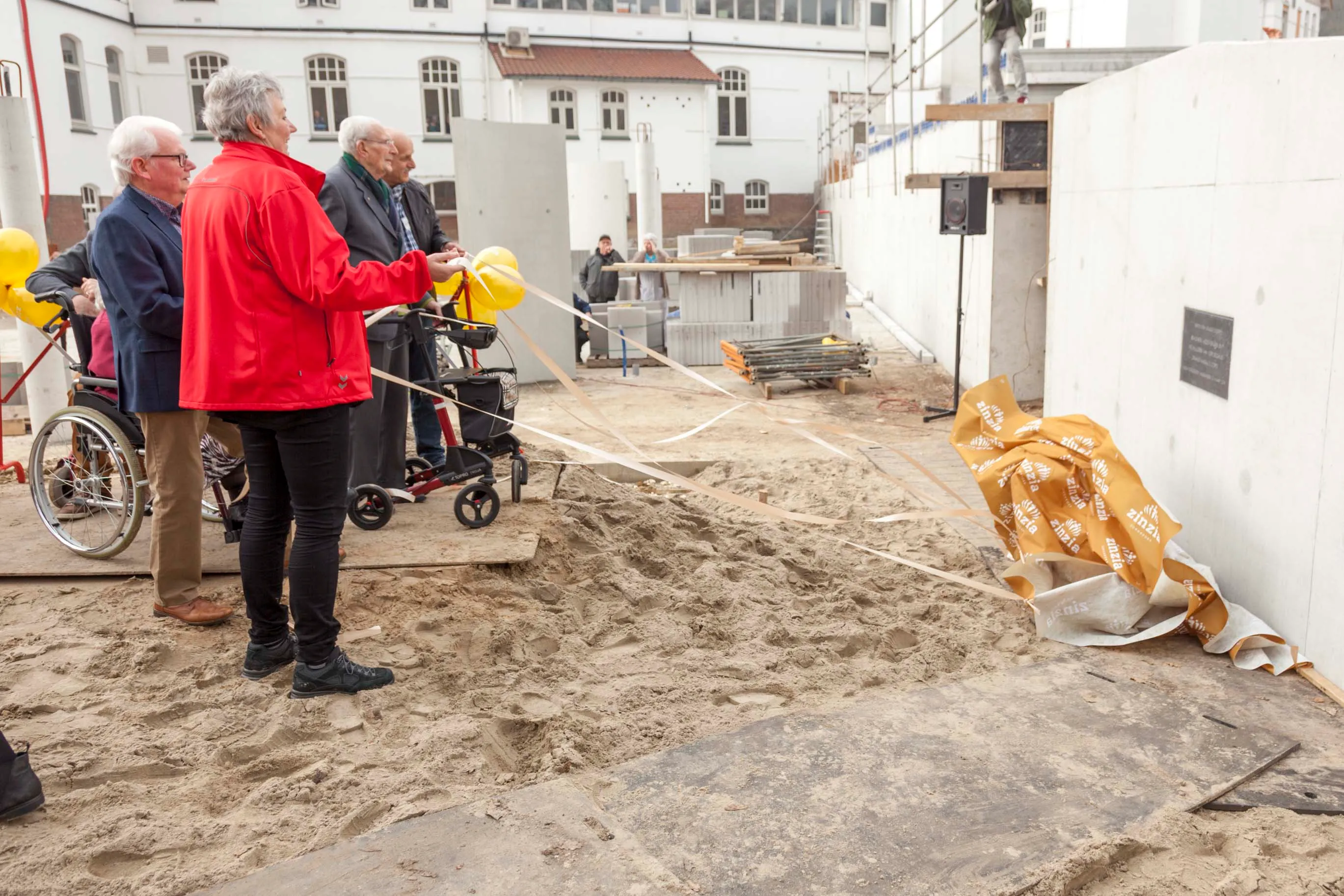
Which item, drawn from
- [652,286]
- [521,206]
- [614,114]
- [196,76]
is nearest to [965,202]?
[521,206]

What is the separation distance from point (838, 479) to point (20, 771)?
16.2 ft

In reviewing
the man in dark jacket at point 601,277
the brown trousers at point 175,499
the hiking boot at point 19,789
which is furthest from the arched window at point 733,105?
the hiking boot at point 19,789

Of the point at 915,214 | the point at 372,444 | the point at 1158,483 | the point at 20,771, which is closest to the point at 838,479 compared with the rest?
the point at 1158,483

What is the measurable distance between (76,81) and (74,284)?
81.5 feet

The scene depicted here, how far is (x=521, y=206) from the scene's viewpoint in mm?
10188

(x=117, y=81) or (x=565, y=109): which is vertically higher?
(x=117, y=81)

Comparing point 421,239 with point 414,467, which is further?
point 414,467

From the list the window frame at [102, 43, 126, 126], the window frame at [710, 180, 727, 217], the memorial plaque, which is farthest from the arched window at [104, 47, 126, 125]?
the memorial plaque

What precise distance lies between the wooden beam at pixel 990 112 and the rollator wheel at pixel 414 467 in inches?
192

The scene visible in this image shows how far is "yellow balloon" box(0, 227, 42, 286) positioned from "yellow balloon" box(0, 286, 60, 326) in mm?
52

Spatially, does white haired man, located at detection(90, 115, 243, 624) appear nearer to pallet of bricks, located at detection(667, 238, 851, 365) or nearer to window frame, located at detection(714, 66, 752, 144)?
pallet of bricks, located at detection(667, 238, 851, 365)

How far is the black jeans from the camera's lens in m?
3.14

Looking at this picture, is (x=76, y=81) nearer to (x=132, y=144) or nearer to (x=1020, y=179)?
(x=1020, y=179)

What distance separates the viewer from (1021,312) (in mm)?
8961
